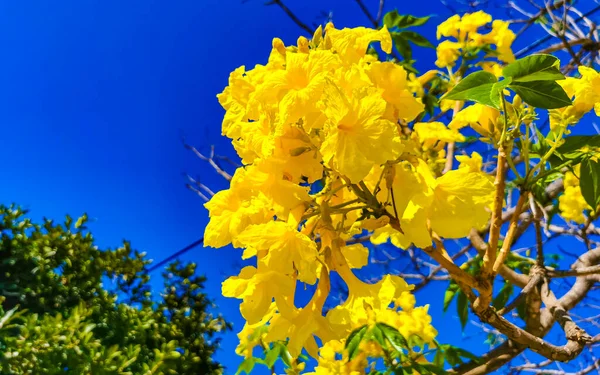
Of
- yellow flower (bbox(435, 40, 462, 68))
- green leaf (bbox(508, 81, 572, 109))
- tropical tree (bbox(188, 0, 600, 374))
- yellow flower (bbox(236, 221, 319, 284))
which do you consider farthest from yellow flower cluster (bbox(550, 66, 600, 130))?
yellow flower (bbox(435, 40, 462, 68))

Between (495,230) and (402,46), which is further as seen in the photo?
(402,46)

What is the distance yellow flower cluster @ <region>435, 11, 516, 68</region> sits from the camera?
1897 millimetres

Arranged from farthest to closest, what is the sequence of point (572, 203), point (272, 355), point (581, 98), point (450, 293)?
point (572, 203) < point (450, 293) < point (272, 355) < point (581, 98)

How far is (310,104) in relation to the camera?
26.9 inches

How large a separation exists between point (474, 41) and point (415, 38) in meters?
0.30

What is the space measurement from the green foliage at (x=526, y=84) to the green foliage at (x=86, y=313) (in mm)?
2763

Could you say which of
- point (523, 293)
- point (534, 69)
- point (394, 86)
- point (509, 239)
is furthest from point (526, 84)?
point (523, 293)

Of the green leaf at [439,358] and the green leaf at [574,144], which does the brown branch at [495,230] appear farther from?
the green leaf at [439,358]

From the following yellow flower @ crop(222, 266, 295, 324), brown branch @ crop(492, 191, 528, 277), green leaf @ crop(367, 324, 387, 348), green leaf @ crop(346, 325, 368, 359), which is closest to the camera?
yellow flower @ crop(222, 266, 295, 324)

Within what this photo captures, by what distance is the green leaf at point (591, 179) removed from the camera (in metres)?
0.96

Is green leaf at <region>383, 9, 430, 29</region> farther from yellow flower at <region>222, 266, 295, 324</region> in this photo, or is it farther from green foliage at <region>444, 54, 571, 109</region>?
yellow flower at <region>222, 266, 295, 324</region>

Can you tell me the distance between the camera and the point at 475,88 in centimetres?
74

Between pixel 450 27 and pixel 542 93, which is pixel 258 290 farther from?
pixel 450 27

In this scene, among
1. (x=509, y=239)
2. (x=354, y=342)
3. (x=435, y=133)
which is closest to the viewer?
(x=509, y=239)
